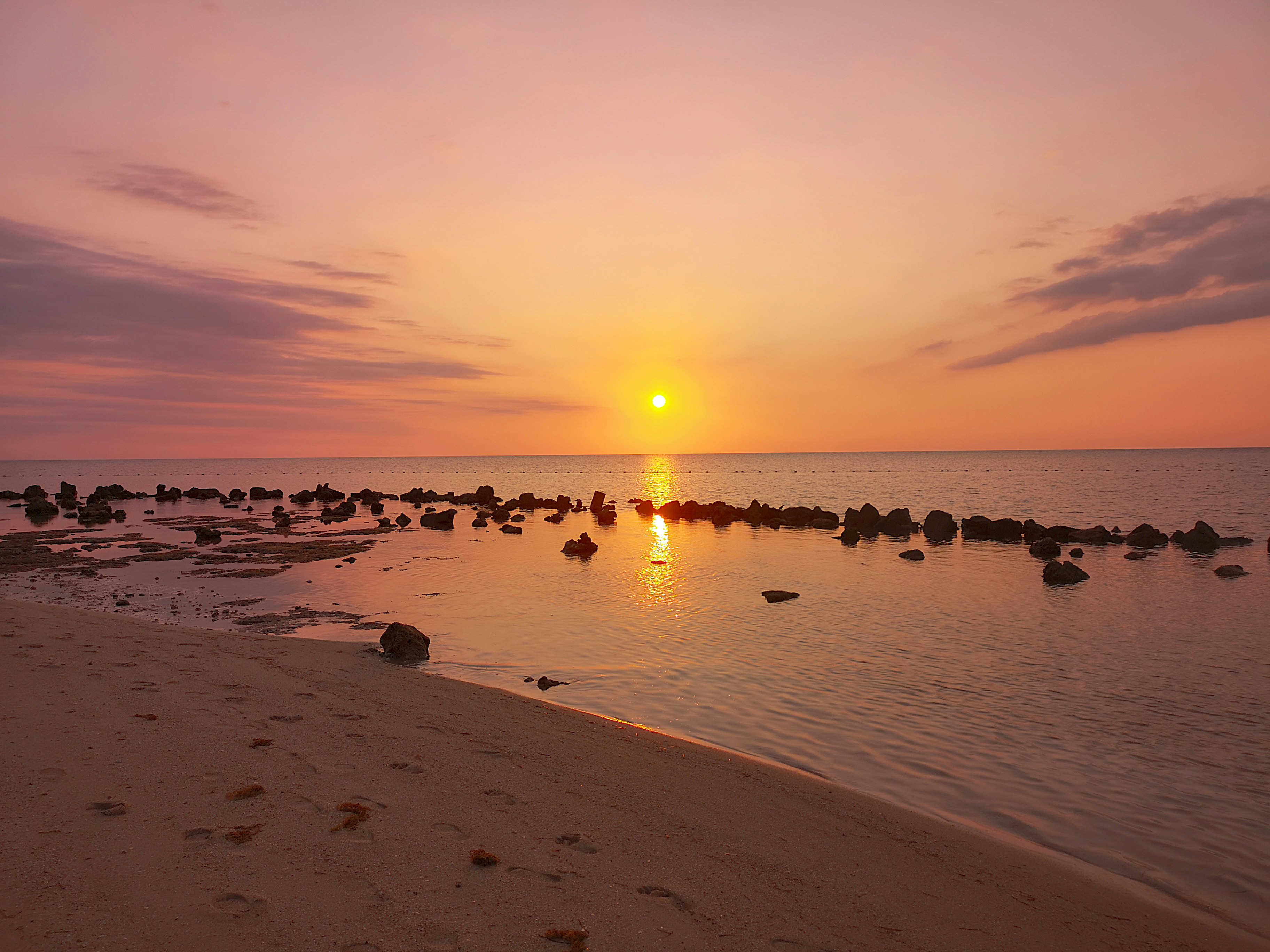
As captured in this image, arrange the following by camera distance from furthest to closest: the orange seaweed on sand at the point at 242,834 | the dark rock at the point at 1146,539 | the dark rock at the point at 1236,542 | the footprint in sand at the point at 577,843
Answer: the dark rock at the point at 1146,539, the dark rock at the point at 1236,542, the footprint in sand at the point at 577,843, the orange seaweed on sand at the point at 242,834

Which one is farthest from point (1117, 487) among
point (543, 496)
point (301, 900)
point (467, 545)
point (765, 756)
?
point (301, 900)

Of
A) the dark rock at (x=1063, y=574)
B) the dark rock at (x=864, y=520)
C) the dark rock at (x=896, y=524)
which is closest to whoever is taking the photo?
the dark rock at (x=1063, y=574)

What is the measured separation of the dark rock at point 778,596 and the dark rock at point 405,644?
13.3 meters

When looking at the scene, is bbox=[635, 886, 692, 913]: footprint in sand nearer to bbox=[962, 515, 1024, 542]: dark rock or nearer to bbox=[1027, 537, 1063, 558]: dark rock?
bbox=[1027, 537, 1063, 558]: dark rock

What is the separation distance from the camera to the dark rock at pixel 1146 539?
4197cm

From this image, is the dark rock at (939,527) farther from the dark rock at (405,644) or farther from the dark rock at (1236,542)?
the dark rock at (405,644)

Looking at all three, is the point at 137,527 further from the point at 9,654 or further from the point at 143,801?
the point at 143,801

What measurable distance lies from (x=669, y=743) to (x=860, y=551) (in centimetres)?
3361

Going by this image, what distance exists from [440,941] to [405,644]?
11.7 m

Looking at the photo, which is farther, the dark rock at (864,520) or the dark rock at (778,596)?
the dark rock at (864,520)

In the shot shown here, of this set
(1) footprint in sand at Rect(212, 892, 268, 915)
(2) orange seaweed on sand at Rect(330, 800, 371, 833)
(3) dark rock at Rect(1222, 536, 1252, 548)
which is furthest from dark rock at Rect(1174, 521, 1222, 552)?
(1) footprint in sand at Rect(212, 892, 268, 915)

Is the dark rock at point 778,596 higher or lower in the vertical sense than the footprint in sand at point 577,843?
lower

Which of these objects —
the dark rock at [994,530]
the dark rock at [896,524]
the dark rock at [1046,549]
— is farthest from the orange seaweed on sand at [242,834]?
the dark rock at [896,524]

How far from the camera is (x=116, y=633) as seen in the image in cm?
1487
